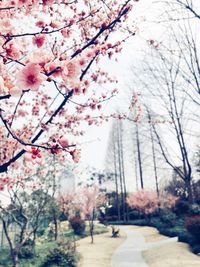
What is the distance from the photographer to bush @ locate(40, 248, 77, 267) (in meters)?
12.3

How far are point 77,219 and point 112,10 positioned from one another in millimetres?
24728

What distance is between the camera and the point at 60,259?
12.4 metres

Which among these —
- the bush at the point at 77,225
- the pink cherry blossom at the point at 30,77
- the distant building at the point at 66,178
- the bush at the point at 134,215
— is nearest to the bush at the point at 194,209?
the distant building at the point at 66,178

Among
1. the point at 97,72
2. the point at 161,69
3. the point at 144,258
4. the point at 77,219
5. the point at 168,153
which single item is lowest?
the point at 144,258

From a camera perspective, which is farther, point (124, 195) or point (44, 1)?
point (124, 195)

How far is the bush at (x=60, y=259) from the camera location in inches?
483

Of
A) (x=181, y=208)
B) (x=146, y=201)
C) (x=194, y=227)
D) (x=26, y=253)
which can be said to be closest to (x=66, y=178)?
(x=146, y=201)

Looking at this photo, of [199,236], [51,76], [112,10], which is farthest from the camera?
[199,236]

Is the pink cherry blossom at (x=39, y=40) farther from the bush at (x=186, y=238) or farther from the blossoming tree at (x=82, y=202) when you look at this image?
the blossoming tree at (x=82, y=202)

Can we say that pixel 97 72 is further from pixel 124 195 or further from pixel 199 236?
pixel 124 195

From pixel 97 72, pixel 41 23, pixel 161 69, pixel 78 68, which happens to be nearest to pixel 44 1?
pixel 41 23

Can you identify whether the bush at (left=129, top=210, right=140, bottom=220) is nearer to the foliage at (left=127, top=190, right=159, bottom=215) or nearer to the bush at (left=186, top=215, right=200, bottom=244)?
the foliage at (left=127, top=190, right=159, bottom=215)

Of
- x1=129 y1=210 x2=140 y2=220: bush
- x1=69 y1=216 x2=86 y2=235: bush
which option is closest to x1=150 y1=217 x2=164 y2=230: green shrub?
x1=69 y1=216 x2=86 y2=235: bush

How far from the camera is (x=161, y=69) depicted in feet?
39.6
